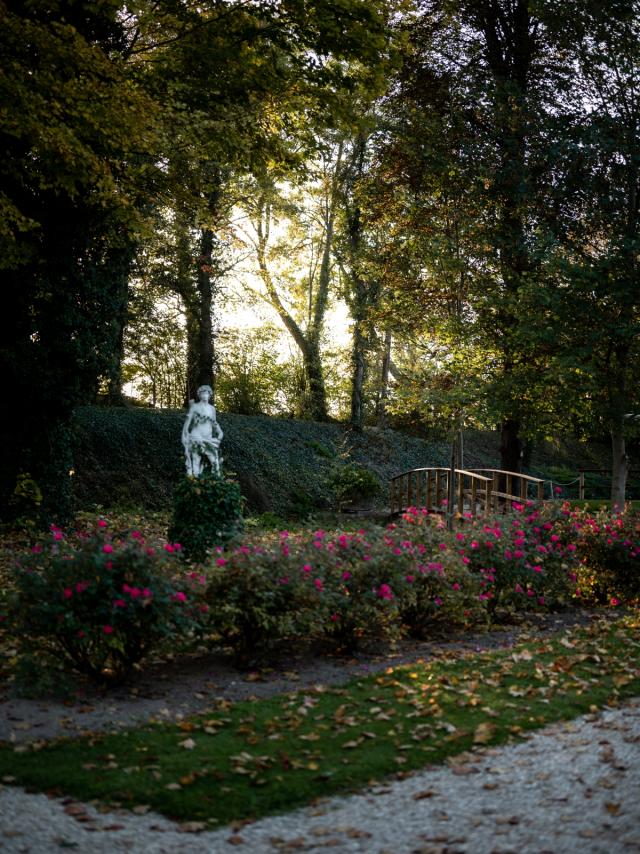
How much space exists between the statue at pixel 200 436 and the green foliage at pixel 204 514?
2.91 ft

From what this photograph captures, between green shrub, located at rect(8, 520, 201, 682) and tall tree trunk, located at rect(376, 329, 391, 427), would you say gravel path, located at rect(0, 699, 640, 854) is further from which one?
tall tree trunk, located at rect(376, 329, 391, 427)

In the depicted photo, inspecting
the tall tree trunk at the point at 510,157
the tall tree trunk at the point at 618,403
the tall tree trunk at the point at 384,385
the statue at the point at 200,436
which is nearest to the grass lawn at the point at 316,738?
the statue at the point at 200,436

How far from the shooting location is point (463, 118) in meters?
15.7

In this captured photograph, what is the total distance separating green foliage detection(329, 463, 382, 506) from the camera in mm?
20344

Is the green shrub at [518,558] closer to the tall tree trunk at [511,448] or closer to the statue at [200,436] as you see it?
the statue at [200,436]

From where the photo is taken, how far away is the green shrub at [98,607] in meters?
5.96

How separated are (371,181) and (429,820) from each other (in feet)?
52.8

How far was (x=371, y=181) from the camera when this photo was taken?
1808 centimetres

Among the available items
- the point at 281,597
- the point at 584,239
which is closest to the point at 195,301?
the point at 584,239

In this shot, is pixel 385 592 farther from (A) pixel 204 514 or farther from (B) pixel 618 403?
(B) pixel 618 403

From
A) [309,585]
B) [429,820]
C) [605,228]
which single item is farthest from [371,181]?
[429,820]

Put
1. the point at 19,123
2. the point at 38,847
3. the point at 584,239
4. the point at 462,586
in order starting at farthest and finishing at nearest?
the point at 584,239 → the point at 19,123 → the point at 462,586 → the point at 38,847

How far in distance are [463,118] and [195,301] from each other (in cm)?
843

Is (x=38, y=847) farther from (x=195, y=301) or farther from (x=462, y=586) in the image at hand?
(x=195, y=301)
